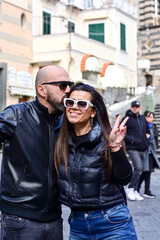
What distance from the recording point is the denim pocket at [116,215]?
9.40 ft

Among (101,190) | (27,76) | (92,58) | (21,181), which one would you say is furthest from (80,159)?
(92,58)

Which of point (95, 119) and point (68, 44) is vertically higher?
point (68, 44)

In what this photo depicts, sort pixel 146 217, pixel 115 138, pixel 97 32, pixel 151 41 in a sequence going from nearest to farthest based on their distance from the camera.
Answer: pixel 115 138 → pixel 146 217 → pixel 97 32 → pixel 151 41

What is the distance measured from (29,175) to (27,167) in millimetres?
55

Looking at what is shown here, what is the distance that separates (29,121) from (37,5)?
22.4 metres

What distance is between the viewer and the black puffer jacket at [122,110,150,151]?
333 inches

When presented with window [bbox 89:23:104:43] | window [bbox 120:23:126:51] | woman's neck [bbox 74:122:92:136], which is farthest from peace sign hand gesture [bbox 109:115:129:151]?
window [bbox 120:23:126:51]

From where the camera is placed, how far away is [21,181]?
9.71ft

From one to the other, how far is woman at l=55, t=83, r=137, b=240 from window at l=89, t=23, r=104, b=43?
26113 millimetres

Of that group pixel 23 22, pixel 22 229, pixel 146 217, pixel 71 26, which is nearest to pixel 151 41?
pixel 71 26

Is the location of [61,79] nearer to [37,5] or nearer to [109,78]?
[37,5]

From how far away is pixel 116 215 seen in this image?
2.88 metres

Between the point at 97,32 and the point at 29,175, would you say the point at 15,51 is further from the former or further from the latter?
the point at 29,175

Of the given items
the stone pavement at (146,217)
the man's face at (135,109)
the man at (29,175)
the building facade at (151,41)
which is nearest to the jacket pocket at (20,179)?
the man at (29,175)
